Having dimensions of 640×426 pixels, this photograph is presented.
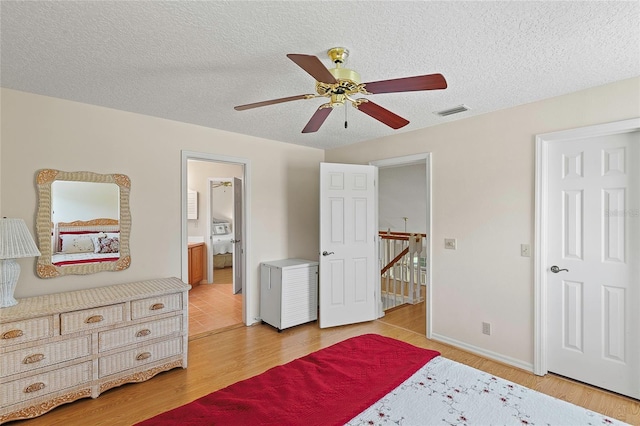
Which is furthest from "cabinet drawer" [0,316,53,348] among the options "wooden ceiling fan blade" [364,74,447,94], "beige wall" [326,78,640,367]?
"beige wall" [326,78,640,367]

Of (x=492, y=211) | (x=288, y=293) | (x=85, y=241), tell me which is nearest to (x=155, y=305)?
(x=85, y=241)

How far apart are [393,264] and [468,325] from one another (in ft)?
6.04

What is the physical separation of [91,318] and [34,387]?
510 millimetres

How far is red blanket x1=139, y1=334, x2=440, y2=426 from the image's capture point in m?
1.27

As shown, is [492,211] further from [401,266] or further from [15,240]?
[15,240]

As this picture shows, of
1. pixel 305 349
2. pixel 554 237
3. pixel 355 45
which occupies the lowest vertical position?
pixel 305 349

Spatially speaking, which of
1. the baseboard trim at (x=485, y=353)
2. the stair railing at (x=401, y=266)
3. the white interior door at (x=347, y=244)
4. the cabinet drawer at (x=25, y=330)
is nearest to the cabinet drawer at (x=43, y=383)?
the cabinet drawer at (x=25, y=330)

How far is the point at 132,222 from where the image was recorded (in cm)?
303

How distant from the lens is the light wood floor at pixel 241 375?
2.21m

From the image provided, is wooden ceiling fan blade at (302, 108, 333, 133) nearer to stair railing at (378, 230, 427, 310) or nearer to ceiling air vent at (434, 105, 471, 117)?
→ ceiling air vent at (434, 105, 471, 117)

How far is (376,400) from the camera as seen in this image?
140cm

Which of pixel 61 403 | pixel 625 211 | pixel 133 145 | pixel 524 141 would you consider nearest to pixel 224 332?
pixel 61 403

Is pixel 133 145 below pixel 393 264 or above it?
above

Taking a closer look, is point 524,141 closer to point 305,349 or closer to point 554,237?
point 554,237
